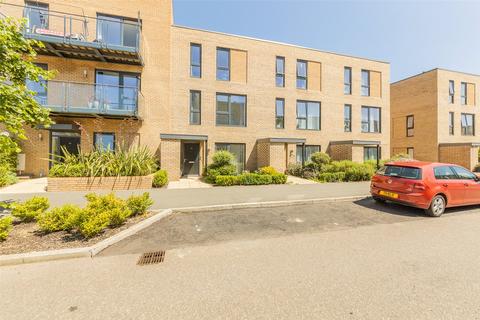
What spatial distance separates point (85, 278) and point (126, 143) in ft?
37.8

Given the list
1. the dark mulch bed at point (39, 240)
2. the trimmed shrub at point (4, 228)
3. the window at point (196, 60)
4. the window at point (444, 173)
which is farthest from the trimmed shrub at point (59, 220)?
the window at point (196, 60)

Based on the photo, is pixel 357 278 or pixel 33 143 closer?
pixel 357 278

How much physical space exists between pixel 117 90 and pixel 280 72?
1129 centimetres

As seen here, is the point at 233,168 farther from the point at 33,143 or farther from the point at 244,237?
the point at 33,143

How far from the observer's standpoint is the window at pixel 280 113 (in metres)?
16.6

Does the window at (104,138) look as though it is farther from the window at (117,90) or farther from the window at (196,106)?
the window at (196,106)

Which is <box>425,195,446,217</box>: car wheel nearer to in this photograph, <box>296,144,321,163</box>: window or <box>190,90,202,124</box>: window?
<box>296,144,321,163</box>: window

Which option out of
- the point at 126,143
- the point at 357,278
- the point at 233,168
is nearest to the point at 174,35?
the point at 126,143

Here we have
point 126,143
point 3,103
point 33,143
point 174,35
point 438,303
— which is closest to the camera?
point 438,303

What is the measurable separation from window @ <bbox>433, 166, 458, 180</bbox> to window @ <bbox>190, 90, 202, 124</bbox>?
12.4 m

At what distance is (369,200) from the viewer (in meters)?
8.24

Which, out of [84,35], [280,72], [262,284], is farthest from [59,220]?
[280,72]

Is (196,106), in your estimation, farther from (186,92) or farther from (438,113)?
(438,113)

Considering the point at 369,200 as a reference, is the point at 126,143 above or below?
above
